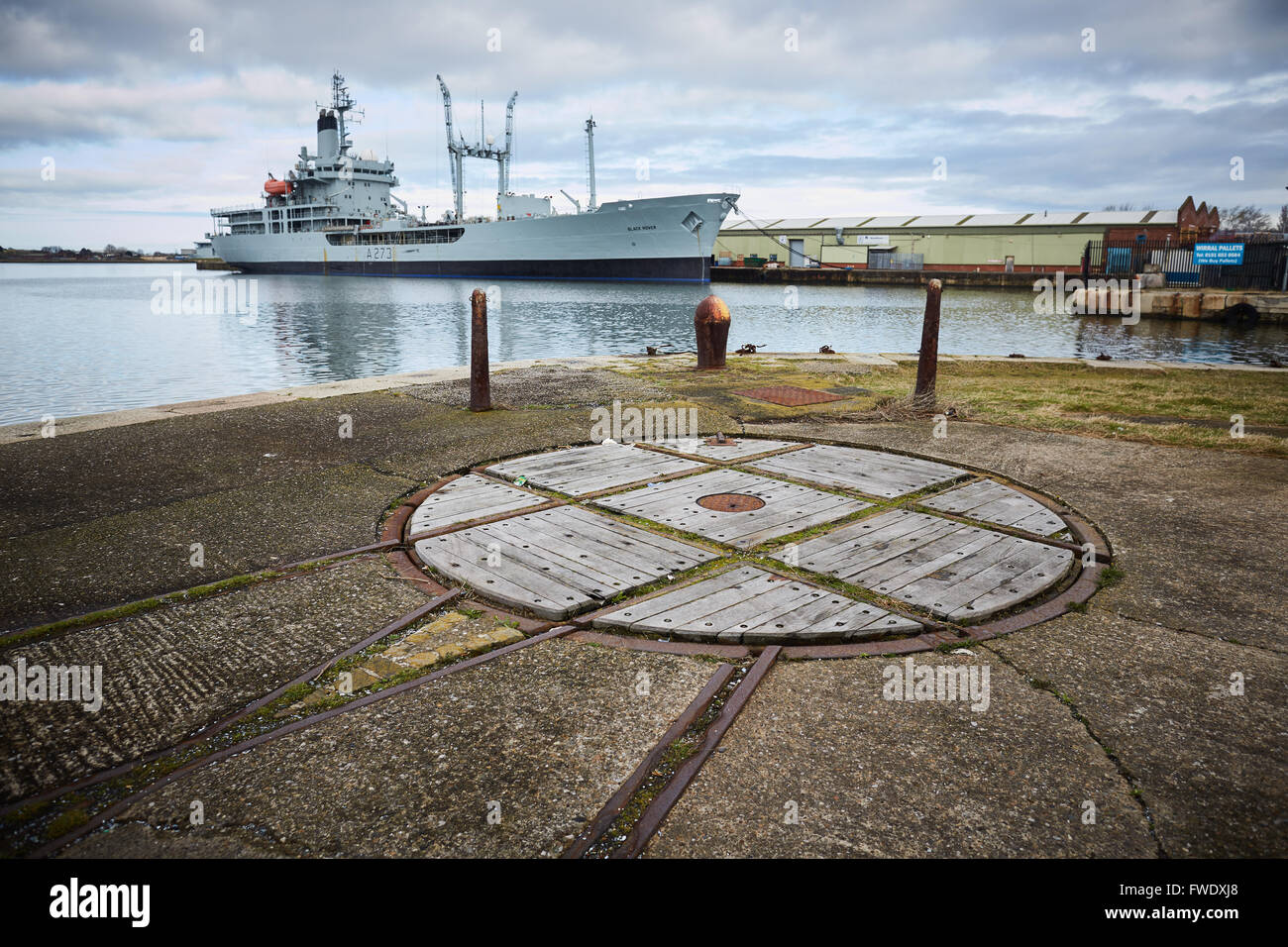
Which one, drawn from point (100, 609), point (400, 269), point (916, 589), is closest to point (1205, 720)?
point (916, 589)

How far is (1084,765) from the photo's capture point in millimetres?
2191

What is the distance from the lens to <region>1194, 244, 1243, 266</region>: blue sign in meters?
34.7

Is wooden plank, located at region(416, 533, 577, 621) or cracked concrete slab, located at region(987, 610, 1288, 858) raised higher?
wooden plank, located at region(416, 533, 577, 621)

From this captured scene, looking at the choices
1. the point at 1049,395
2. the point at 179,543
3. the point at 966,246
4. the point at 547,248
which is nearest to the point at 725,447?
the point at 179,543

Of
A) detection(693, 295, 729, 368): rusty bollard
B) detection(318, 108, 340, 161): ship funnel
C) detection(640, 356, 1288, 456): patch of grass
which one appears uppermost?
detection(318, 108, 340, 161): ship funnel

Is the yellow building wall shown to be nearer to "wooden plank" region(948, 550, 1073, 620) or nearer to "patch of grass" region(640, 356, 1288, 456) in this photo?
"patch of grass" region(640, 356, 1288, 456)

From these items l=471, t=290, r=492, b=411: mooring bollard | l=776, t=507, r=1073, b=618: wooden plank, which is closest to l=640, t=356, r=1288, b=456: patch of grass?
l=471, t=290, r=492, b=411: mooring bollard

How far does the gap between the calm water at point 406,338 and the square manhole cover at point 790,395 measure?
1041cm

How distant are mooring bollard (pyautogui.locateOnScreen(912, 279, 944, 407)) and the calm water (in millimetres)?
11691

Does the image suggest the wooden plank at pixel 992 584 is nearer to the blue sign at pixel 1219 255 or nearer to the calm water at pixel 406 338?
the calm water at pixel 406 338

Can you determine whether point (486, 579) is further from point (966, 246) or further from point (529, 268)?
point (529, 268)

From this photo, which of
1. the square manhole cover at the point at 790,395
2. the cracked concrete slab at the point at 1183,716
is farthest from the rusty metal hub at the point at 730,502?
the square manhole cover at the point at 790,395

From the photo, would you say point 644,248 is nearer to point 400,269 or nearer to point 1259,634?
point 400,269

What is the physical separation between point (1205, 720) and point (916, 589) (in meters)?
1.15
